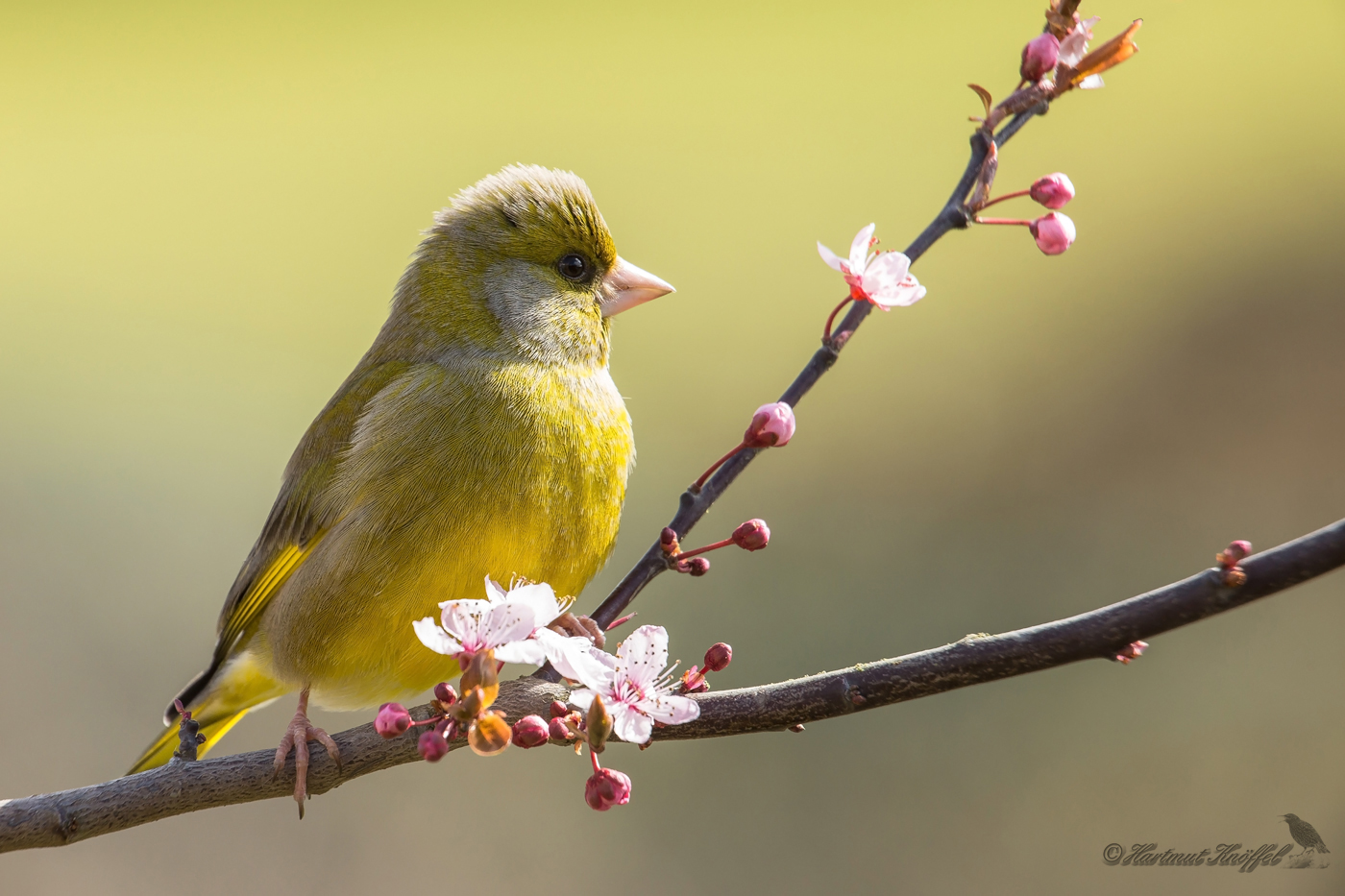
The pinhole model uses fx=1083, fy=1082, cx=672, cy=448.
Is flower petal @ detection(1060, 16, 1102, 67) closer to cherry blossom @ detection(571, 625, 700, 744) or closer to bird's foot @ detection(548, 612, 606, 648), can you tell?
cherry blossom @ detection(571, 625, 700, 744)

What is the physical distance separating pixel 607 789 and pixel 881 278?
2.94 ft

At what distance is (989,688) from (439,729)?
408 cm

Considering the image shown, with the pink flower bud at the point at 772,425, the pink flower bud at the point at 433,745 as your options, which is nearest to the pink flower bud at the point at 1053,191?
the pink flower bud at the point at 772,425

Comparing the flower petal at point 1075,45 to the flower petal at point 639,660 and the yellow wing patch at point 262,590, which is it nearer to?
the flower petal at point 639,660

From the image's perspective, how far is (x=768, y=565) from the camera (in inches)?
214

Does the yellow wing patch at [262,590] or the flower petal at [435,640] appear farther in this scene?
the yellow wing patch at [262,590]

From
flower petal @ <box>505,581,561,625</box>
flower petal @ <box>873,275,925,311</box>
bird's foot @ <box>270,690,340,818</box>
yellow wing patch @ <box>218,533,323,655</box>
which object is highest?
flower petal @ <box>873,275,925,311</box>

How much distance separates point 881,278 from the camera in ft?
5.73

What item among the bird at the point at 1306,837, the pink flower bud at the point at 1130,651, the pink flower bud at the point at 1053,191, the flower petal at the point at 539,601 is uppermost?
the pink flower bud at the point at 1053,191

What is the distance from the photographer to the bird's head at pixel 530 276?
9.61ft

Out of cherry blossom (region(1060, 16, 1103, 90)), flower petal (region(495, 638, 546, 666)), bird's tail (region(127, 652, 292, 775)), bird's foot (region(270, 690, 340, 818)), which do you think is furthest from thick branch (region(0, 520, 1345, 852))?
bird's tail (region(127, 652, 292, 775))

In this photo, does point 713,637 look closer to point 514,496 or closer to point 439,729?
point 514,496

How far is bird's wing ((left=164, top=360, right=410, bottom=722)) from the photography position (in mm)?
2893

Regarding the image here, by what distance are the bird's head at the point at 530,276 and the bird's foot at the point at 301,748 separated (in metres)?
1.09
